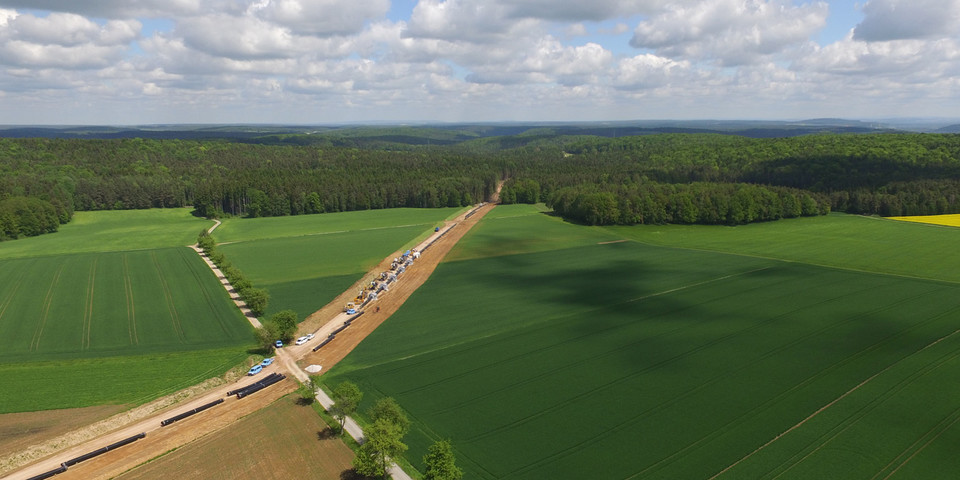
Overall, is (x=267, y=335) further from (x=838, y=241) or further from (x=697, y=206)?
(x=697, y=206)

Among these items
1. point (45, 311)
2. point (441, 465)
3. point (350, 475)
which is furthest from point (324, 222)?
point (441, 465)

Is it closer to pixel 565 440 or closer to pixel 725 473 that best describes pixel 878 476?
pixel 725 473

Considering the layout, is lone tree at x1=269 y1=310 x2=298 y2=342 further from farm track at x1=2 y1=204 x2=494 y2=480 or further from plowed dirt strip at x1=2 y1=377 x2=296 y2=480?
plowed dirt strip at x1=2 y1=377 x2=296 y2=480

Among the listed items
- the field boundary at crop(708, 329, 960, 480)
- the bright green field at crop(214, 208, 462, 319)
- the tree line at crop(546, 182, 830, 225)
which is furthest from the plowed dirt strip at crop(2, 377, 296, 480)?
the tree line at crop(546, 182, 830, 225)

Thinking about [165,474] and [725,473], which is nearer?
[725,473]

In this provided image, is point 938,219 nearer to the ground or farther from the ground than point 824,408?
farther from the ground

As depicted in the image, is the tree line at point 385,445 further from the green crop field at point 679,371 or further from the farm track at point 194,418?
the green crop field at point 679,371

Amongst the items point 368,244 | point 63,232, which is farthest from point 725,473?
point 63,232

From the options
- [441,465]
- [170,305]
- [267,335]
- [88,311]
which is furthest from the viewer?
[170,305]
